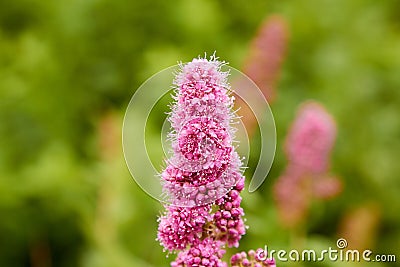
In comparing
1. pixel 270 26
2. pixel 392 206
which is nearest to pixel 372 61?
pixel 392 206

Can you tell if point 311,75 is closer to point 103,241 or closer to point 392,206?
point 392,206

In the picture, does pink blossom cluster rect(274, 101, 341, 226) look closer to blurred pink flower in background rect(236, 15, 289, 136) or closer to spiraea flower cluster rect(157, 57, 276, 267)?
blurred pink flower in background rect(236, 15, 289, 136)

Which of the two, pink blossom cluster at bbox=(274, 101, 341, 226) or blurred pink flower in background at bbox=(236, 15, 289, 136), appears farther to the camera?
blurred pink flower in background at bbox=(236, 15, 289, 136)

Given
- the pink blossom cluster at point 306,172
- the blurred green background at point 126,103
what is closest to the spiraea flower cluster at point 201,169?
the pink blossom cluster at point 306,172

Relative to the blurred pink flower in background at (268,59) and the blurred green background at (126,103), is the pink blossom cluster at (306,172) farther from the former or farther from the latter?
the blurred green background at (126,103)

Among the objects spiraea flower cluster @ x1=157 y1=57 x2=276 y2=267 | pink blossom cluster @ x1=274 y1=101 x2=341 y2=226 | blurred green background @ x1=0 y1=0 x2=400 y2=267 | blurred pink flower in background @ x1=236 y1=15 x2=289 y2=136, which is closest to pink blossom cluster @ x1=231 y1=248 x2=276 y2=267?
spiraea flower cluster @ x1=157 y1=57 x2=276 y2=267

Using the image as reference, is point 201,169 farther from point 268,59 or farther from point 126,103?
point 126,103
